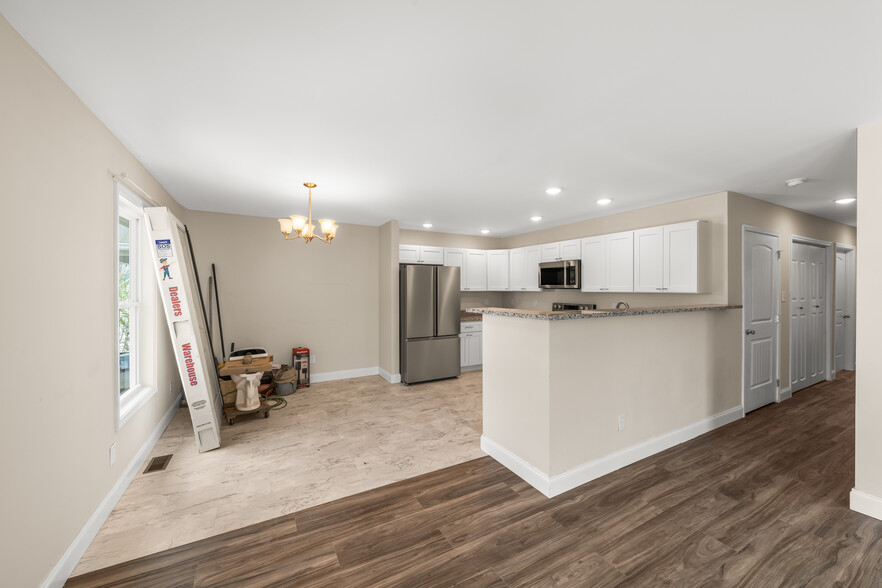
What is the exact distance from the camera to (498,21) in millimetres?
1322

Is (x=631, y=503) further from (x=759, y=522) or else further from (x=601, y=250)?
(x=601, y=250)

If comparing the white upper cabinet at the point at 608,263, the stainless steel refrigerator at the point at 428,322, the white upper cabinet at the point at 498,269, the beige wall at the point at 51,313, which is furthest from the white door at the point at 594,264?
the beige wall at the point at 51,313

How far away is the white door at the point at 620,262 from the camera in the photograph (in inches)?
163

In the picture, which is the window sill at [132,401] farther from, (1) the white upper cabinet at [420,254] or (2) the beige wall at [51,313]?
(1) the white upper cabinet at [420,254]

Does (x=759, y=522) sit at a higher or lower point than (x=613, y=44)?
lower

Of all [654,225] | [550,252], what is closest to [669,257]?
[654,225]

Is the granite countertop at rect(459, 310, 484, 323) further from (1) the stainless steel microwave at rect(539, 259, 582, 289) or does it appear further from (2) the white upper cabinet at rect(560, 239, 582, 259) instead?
(2) the white upper cabinet at rect(560, 239, 582, 259)

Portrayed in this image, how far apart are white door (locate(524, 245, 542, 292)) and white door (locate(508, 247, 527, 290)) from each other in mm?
70

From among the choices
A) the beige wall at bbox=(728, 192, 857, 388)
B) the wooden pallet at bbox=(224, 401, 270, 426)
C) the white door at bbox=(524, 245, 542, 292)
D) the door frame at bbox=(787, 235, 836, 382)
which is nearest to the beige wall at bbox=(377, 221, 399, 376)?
the wooden pallet at bbox=(224, 401, 270, 426)

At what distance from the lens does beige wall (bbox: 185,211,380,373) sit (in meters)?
4.62

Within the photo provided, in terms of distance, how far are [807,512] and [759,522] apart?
393mm

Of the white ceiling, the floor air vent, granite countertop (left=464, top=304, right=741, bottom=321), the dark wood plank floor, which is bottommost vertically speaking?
the dark wood plank floor

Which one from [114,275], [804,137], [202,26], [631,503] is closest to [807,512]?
[631,503]

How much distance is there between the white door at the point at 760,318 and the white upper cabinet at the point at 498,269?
3.27m
